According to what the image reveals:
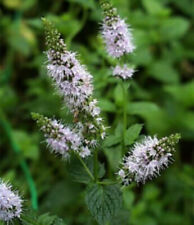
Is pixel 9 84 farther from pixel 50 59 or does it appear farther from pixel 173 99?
pixel 50 59

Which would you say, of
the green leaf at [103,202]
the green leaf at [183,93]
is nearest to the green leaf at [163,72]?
the green leaf at [183,93]

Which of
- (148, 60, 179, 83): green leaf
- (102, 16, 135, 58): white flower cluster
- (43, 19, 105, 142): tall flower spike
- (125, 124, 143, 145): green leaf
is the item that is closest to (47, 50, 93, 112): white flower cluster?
(43, 19, 105, 142): tall flower spike

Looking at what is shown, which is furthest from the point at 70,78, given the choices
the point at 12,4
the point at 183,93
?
the point at 12,4

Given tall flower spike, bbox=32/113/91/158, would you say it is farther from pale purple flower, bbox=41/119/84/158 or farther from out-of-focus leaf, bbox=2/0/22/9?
out-of-focus leaf, bbox=2/0/22/9

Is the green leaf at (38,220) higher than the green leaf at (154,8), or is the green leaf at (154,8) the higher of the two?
the green leaf at (154,8)

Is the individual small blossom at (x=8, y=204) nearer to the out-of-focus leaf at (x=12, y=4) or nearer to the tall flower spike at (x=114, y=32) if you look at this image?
the tall flower spike at (x=114, y=32)
